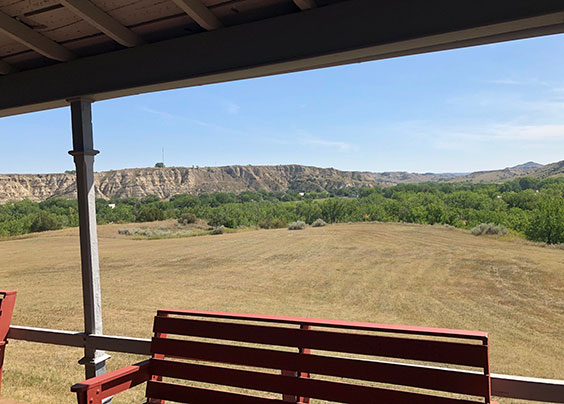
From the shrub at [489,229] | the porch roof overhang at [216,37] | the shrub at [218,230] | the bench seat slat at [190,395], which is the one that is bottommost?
the shrub at [489,229]

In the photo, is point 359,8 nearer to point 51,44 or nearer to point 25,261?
point 51,44

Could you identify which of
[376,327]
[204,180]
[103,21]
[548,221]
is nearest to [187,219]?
[204,180]

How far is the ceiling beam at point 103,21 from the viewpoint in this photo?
1.41 metres

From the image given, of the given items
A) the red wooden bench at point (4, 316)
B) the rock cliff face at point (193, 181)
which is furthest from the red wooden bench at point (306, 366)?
the rock cliff face at point (193, 181)

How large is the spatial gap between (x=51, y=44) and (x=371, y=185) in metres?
28.5

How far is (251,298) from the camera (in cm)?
1742

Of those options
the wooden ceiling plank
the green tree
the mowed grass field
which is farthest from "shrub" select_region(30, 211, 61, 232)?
the green tree

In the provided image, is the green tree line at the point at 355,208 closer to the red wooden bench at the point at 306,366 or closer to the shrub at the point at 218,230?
the shrub at the point at 218,230

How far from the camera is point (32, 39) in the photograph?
1645 mm

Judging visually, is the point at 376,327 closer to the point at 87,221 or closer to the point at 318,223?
the point at 87,221

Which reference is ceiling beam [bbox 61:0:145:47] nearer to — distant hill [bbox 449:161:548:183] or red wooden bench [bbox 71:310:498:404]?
red wooden bench [bbox 71:310:498:404]

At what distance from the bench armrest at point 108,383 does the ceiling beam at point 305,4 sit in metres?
1.31

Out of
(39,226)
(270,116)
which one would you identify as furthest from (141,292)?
(270,116)

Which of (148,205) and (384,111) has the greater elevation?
(384,111)
